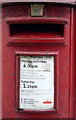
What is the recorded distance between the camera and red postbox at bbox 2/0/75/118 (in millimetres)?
2061

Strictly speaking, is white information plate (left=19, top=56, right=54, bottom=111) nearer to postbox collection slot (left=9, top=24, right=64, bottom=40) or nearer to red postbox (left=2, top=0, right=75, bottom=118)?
red postbox (left=2, top=0, right=75, bottom=118)

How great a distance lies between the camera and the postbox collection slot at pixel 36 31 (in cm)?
210

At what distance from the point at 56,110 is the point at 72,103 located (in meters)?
0.18

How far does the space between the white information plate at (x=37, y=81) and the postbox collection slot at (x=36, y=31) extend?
0.63ft

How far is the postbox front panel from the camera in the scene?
2062 millimetres

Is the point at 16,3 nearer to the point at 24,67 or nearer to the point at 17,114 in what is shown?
the point at 24,67

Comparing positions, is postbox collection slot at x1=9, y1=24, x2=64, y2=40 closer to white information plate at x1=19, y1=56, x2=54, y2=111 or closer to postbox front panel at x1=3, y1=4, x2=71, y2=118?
postbox front panel at x1=3, y1=4, x2=71, y2=118

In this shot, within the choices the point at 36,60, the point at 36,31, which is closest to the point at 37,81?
the point at 36,60

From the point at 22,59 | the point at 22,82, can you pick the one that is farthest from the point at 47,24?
the point at 22,82

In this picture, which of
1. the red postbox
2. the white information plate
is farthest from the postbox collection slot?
the white information plate

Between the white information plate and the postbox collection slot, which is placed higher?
the postbox collection slot

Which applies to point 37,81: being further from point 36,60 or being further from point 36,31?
point 36,31

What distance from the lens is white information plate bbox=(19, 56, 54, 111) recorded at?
6.96 ft

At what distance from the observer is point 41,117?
222 cm
